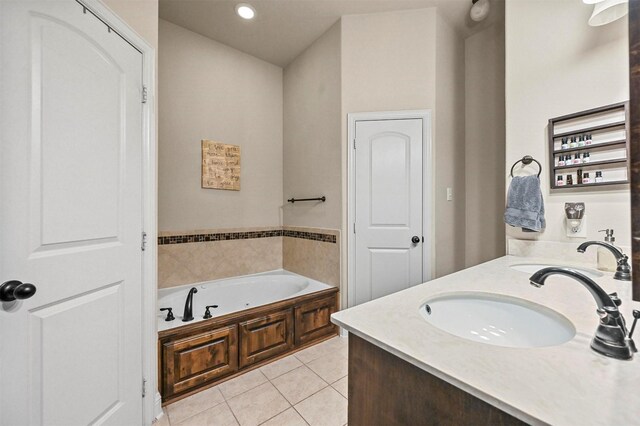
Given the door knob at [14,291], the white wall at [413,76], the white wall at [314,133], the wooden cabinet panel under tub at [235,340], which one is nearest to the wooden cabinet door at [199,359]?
the wooden cabinet panel under tub at [235,340]

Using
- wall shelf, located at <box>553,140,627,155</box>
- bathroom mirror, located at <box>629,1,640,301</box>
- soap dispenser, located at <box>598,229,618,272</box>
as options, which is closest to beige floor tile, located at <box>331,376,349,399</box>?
soap dispenser, located at <box>598,229,618,272</box>

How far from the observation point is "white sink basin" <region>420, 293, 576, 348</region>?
878mm

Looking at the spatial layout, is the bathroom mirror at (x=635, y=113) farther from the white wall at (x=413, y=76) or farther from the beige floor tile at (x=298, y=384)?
the white wall at (x=413, y=76)

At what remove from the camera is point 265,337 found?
7.05 feet

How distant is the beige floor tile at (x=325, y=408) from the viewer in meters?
1.55

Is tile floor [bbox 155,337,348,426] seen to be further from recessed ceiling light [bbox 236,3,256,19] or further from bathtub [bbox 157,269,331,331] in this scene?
recessed ceiling light [bbox 236,3,256,19]

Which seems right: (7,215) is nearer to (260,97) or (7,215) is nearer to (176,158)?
(176,158)

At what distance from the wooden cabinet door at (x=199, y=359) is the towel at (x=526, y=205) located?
2.01 m

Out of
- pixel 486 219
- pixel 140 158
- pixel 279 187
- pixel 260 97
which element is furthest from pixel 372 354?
pixel 260 97

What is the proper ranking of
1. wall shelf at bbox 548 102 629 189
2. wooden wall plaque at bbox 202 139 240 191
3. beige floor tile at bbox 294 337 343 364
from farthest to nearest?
wooden wall plaque at bbox 202 139 240 191, beige floor tile at bbox 294 337 343 364, wall shelf at bbox 548 102 629 189

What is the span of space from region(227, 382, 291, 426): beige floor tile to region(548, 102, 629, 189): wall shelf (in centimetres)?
212

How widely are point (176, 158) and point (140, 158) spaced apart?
4.23 feet

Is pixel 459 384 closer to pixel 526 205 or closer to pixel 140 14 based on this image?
pixel 526 205

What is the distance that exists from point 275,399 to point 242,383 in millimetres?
300
